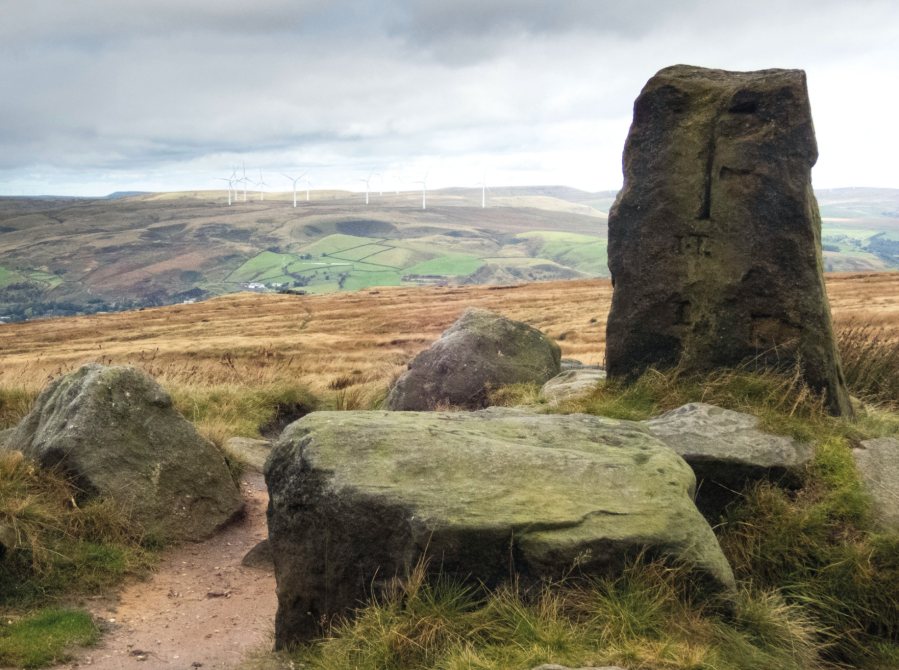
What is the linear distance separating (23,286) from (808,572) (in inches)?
7407

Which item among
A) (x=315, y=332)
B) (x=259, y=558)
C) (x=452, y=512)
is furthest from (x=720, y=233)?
(x=315, y=332)

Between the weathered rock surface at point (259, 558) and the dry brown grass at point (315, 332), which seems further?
the dry brown grass at point (315, 332)

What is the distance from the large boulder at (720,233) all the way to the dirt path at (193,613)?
5.80 meters

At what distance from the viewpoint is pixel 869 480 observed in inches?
295

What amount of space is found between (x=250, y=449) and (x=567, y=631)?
30.2 ft

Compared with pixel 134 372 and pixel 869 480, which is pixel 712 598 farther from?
pixel 134 372

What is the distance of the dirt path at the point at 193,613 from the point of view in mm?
6645

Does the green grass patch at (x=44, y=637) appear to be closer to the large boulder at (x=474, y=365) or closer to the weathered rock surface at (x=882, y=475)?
the weathered rock surface at (x=882, y=475)

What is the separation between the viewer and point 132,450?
9.89m

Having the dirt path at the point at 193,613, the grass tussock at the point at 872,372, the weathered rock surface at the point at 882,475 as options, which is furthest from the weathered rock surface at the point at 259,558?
the grass tussock at the point at 872,372

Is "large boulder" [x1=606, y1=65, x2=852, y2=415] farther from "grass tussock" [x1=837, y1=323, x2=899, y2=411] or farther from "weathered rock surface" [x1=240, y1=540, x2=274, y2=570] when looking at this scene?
"weathered rock surface" [x1=240, y1=540, x2=274, y2=570]

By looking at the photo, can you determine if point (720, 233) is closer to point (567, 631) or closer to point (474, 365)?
point (474, 365)

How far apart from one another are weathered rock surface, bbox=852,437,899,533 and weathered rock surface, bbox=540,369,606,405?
12.5 feet

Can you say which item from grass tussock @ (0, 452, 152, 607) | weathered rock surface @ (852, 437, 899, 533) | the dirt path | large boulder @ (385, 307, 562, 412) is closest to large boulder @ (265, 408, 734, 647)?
the dirt path
